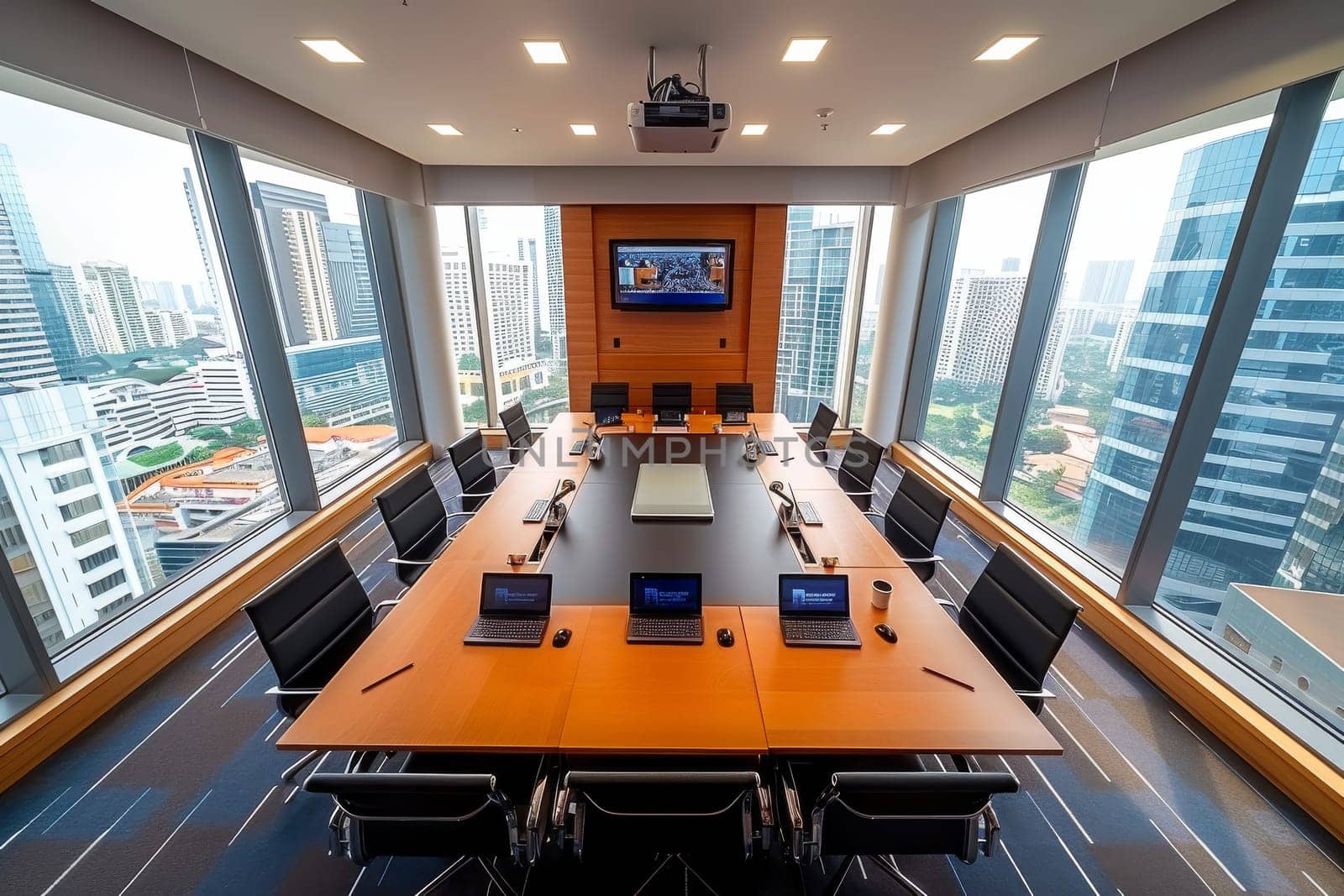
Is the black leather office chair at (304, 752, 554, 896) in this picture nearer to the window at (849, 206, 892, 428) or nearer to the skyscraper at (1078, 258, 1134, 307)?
the skyscraper at (1078, 258, 1134, 307)

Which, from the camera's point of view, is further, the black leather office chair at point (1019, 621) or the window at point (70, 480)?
the window at point (70, 480)

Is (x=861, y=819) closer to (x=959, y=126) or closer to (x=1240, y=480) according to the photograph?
(x=1240, y=480)

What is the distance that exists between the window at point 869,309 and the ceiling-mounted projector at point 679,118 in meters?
4.15

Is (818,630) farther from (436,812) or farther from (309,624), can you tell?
(309,624)

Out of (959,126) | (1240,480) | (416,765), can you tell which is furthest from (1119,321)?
(416,765)

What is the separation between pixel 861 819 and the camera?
1.61 metres

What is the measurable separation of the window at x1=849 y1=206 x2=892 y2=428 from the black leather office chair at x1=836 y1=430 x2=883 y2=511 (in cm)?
280

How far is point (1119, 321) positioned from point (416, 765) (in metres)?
4.95

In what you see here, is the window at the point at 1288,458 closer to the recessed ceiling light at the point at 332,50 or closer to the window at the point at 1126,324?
the window at the point at 1126,324

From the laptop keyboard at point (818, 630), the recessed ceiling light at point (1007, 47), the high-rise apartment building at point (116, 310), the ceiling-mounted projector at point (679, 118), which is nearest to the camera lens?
the laptop keyboard at point (818, 630)

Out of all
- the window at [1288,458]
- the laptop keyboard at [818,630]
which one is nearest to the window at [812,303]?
the window at [1288,458]

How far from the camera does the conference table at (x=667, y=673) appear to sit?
5.57 ft

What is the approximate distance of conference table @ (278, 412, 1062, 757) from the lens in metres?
1.70

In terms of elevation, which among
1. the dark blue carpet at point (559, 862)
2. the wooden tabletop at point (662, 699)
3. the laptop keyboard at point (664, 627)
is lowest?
the dark blue carpet at point (559, 862)
